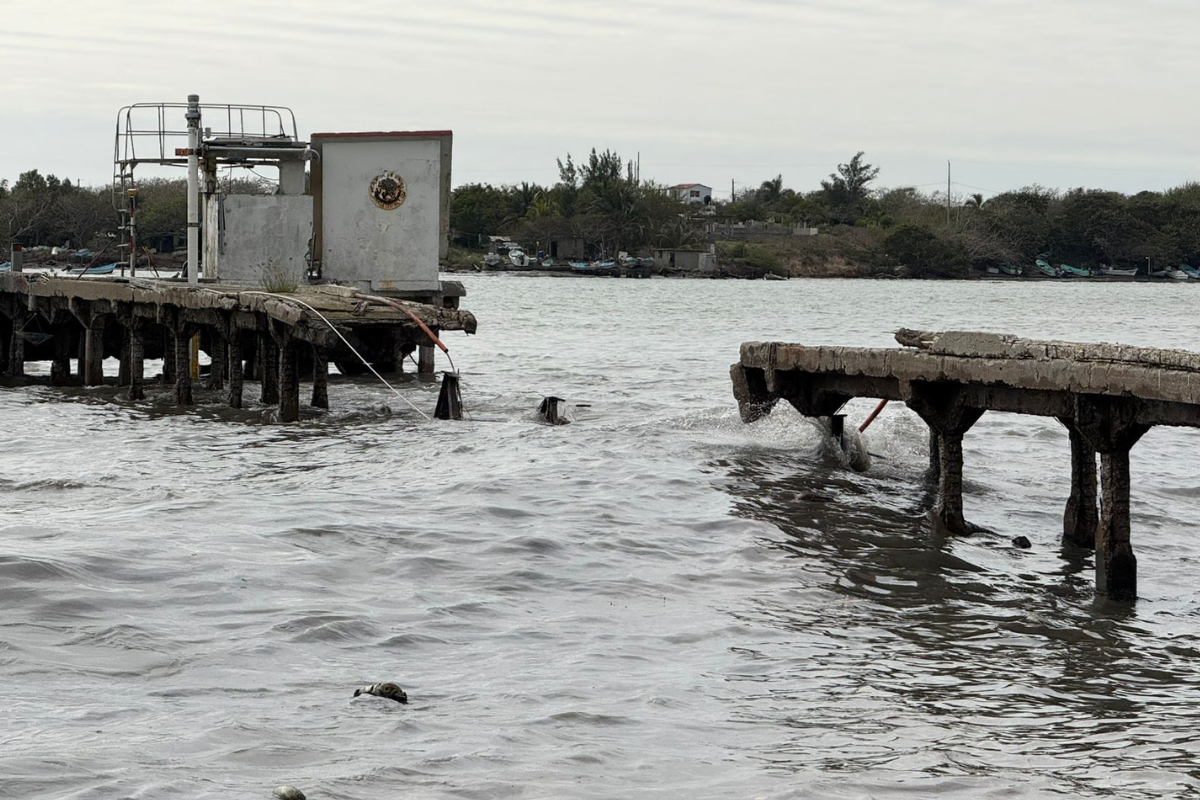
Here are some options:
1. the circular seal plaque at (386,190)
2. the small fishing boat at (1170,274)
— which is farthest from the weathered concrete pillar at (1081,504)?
the small fishing boat at (1170,274)

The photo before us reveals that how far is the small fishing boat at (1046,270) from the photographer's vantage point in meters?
122

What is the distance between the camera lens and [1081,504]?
35.5ft

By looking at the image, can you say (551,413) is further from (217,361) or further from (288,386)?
(217,361)

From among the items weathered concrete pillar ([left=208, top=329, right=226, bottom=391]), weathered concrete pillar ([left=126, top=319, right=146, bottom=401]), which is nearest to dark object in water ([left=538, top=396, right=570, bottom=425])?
weathered concrete pillar ([left=208, top=329, right=226, bottom=391])

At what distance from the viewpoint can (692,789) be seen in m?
5.45

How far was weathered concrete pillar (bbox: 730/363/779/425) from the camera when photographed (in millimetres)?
14359

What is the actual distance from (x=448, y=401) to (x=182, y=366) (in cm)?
384

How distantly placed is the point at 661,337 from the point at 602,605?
3303 centimetres

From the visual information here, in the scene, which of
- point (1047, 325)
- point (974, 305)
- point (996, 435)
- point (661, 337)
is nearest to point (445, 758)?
point (996, 435)

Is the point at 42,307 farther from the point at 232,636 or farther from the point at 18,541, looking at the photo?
the point at 232,636

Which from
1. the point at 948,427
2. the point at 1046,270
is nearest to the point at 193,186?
the point at 948,427

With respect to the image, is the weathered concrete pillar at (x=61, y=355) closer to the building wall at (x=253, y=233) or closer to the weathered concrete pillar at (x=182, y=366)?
the building wall at (x=253, y=233)

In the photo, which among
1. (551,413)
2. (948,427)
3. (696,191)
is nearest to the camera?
(948,427)

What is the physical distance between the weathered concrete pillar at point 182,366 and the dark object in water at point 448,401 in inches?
141
